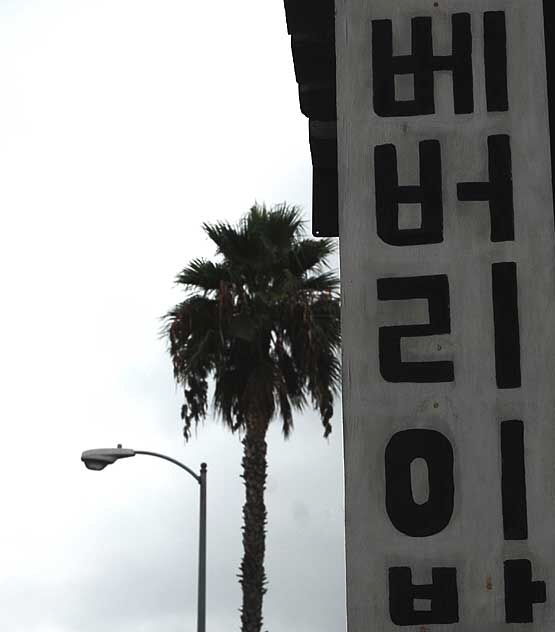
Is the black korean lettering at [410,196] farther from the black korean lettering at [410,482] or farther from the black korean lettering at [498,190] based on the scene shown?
the black korean lettering at [410,482]

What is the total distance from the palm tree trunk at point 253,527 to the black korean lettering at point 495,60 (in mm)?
19509

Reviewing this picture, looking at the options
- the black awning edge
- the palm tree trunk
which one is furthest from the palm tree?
the black awning edge

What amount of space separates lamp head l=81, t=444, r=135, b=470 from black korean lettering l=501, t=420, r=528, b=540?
17124mm

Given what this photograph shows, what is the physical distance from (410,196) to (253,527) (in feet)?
67.0

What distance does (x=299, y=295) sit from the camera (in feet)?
83.5

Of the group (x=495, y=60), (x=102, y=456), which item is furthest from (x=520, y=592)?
(x=102, y=456)

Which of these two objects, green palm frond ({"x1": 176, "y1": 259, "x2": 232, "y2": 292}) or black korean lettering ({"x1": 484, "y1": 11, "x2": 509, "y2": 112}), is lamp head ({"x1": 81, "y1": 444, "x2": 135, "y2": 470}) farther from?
black korean lettering ({"x1": 484, "y1": 11, "x2": 509, "y2": 112})

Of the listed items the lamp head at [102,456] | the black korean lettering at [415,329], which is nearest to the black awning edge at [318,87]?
the black korean lettering at [415,329]

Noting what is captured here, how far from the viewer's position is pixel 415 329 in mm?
4926

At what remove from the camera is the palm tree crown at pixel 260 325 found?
2516cm

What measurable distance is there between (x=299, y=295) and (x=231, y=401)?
7.54 ft

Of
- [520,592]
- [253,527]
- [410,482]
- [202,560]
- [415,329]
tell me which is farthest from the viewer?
[253,527]

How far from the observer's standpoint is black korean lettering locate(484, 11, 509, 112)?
517 cm

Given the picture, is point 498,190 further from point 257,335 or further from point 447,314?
point 257,335
